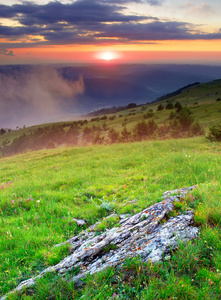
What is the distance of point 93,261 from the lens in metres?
3.74

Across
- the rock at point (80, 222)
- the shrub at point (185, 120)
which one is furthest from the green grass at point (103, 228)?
the shrub at point (185, 120)

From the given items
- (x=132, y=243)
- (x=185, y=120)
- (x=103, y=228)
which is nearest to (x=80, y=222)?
(x=103, y=228)

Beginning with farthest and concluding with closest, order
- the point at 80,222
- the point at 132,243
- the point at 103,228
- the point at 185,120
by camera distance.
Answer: the point at 185,120 < the point at 80,222 < the point at 103,228 < the point at 132,243

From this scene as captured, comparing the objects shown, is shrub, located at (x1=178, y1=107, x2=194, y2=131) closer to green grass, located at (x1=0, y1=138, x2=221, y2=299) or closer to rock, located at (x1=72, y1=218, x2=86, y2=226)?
green grass, located at (x1=0, y1=138, x2=221, y2=299)

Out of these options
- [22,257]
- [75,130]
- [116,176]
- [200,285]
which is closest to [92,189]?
[116,176]

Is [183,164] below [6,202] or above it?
above

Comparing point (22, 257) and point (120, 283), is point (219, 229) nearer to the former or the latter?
point (120, 283)

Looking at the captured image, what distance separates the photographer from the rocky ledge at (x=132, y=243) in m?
3.54

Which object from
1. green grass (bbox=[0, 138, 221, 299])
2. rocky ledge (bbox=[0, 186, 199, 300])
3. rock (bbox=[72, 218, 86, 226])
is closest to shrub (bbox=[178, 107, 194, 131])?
green grass (bbox=[0, 138, 221, 299])

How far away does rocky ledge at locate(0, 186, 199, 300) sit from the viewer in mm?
3541

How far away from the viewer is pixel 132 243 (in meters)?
3.88

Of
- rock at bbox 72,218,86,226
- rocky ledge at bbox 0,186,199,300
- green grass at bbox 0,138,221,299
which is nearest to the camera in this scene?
green grass at bbox 0,138,221,299

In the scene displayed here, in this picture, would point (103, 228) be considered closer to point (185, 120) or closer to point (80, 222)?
point (80, 222)

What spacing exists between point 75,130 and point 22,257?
6648 centimetres
